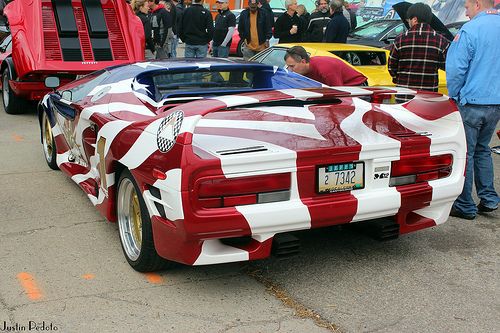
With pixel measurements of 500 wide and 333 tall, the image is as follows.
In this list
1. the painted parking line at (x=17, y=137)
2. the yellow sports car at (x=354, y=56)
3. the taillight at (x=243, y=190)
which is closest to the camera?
the taillight at (x=243, y=190)

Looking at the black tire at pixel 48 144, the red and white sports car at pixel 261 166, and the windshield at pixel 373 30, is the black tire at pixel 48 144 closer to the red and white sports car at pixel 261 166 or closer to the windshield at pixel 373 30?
the red and white sports car at pixel 261 166

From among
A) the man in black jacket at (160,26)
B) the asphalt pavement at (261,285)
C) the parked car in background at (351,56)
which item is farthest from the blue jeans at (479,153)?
the man in black jacket at (160,26)

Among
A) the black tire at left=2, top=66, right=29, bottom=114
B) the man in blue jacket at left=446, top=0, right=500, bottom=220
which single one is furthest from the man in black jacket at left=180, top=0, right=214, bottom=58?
the man in blue jacket at left=446, top=0, right=500, bottom=220

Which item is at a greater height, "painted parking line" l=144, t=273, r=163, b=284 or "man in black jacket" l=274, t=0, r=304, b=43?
"man in black jacket" l=274, t=0, r=304, b=43

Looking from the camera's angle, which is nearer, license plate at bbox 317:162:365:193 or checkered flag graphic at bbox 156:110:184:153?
checkered flag graphic at bbox 156:110:184:153

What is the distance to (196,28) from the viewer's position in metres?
12.1

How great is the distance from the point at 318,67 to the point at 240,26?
6.78 metres

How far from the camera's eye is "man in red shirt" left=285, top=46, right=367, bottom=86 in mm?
5727

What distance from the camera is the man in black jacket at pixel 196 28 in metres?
12.1

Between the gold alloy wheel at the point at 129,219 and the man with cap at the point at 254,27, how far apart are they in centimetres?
852

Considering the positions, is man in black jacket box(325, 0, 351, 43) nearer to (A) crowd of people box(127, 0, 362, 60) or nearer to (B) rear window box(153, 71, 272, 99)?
(A) crowd of people box(127, 0, 362, 60)

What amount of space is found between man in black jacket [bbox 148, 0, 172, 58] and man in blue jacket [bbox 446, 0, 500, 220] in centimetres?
883

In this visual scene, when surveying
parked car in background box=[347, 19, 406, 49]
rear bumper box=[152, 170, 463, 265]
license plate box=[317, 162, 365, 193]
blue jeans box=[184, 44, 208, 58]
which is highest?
license plate box=[317, 162, 365, 193]

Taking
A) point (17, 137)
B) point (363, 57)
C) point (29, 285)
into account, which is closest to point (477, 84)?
point (29, 285)
